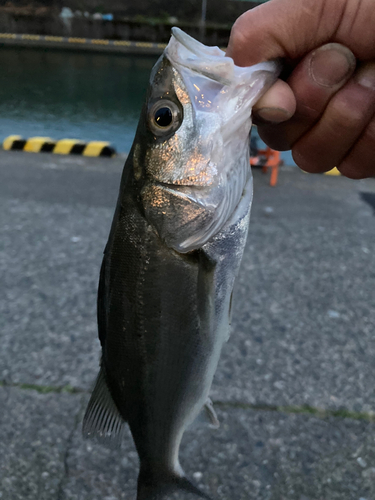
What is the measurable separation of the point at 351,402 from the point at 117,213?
184 cm

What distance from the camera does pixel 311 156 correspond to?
66.0 inches

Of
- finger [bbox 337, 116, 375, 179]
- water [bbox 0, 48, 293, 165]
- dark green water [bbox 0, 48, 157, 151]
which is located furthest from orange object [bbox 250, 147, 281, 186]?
dark green water [bbox 0, 48, 157, 151]

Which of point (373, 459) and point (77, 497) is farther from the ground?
point (373, 459)

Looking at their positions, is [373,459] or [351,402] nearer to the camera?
[373,459]

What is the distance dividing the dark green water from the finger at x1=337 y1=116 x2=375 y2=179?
8262 mm

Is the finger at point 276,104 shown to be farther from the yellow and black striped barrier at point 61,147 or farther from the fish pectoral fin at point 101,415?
the yellow and black striped barrier at point 61,147

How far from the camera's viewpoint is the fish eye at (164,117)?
1.27 m

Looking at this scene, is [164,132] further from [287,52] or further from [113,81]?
[113,81]

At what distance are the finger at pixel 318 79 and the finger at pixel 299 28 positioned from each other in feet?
0.14

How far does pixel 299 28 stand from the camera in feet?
4.39

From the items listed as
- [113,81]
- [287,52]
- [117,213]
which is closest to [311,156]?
[287,52]

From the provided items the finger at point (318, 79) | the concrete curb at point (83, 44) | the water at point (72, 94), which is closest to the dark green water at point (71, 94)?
the water at point (72, 94)

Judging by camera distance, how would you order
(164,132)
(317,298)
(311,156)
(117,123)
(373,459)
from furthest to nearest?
(117,123), (317,298), (373,459), (311,156), (164,132)

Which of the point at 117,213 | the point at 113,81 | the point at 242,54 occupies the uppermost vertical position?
the point at 242,54
